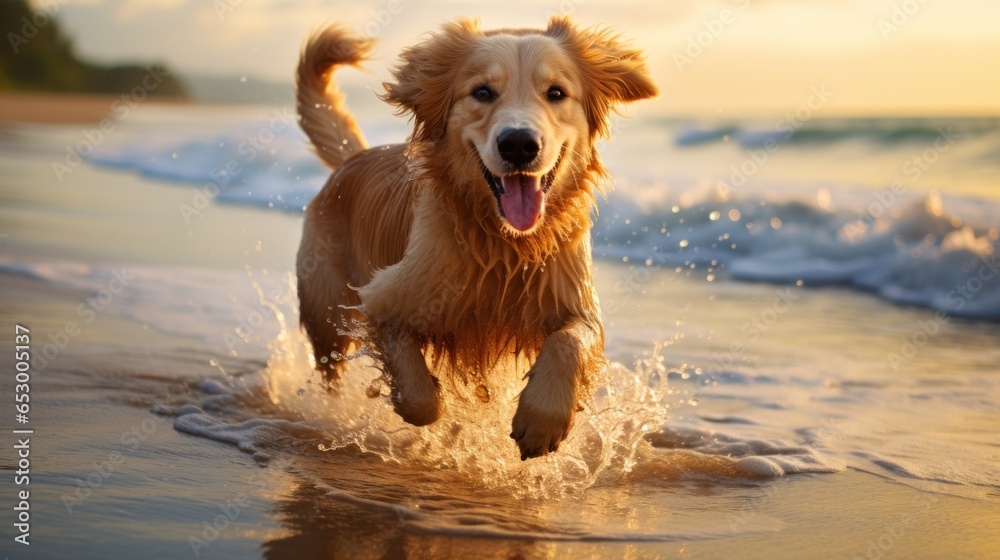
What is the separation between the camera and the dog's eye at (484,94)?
397cm

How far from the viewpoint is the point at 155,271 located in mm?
7957

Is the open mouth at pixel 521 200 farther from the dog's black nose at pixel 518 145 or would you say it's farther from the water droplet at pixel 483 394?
the water droplet at pixel 483 394

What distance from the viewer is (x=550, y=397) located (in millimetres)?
3711

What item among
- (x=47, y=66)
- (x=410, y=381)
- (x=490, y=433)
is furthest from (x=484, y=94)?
(x=47, y=66)

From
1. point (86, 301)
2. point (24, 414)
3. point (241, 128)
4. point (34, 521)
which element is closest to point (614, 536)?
point (34, 521)

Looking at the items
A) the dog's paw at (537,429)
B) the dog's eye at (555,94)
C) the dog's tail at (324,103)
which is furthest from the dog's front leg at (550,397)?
the dog's tail at (324,103)

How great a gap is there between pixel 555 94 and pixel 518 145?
1.22 feet

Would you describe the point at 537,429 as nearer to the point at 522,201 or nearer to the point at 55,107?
the point at 522,201

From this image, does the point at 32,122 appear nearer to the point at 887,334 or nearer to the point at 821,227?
the point at 821,227

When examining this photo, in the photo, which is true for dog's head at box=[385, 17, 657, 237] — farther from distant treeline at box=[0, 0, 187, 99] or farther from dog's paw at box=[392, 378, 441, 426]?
distant treeline at box=[0, 0, 187, 99]

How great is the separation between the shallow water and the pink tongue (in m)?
0.82

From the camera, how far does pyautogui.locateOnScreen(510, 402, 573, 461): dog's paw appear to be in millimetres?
3676

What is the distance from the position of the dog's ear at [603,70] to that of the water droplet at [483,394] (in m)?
1.09

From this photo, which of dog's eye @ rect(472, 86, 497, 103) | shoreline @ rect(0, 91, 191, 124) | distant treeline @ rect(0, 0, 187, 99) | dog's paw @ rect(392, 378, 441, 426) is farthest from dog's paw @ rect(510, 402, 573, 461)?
distant treeline @ rect(0, 0, 187, 99)
